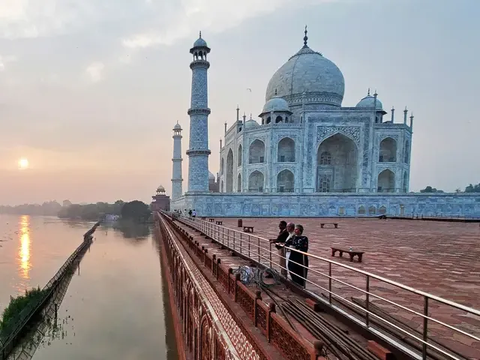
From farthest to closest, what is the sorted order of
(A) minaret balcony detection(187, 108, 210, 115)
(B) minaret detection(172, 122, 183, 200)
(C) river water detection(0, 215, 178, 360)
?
(B) minaret detection(172, 122, 183, 200) < (A) minaret balcony detection(187, 108, 210, 115) < (C) river water detection(0, 215, 178, 360)

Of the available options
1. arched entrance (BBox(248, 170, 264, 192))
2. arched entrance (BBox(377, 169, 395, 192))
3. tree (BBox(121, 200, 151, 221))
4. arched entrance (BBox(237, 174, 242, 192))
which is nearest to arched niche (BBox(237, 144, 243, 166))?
arched entrance (BBox(237, 174, 242, 192))

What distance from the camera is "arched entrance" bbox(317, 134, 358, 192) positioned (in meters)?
32.3

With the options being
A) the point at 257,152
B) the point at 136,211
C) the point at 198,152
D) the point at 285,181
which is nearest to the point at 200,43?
the point at 198,152

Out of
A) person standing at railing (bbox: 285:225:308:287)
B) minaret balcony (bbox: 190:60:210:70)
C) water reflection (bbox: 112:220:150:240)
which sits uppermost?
minaret balcony (bbox: 190:60:210:70)

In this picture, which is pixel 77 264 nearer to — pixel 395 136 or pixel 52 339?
pixel 52 339

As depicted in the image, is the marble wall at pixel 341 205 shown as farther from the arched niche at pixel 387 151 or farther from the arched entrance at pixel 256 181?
the arched entrance at pixel 256 181

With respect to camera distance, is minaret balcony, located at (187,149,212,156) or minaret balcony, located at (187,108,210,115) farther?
minaret balcony, located at (187,149,212,156)

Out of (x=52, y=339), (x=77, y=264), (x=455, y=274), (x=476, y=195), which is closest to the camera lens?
(x=455, y=274)

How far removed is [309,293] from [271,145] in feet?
92.0

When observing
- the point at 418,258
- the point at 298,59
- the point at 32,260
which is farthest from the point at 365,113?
the point at 32,260

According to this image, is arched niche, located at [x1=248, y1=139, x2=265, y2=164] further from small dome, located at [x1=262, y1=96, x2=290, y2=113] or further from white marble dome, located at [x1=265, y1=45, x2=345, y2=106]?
white marble dome, located at [x1=265, y1=45, x2=345, y2=106]

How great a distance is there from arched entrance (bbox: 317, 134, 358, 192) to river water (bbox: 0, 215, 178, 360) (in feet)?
63.4

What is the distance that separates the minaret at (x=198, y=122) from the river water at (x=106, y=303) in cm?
819

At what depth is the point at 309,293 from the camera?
3.81 metres
